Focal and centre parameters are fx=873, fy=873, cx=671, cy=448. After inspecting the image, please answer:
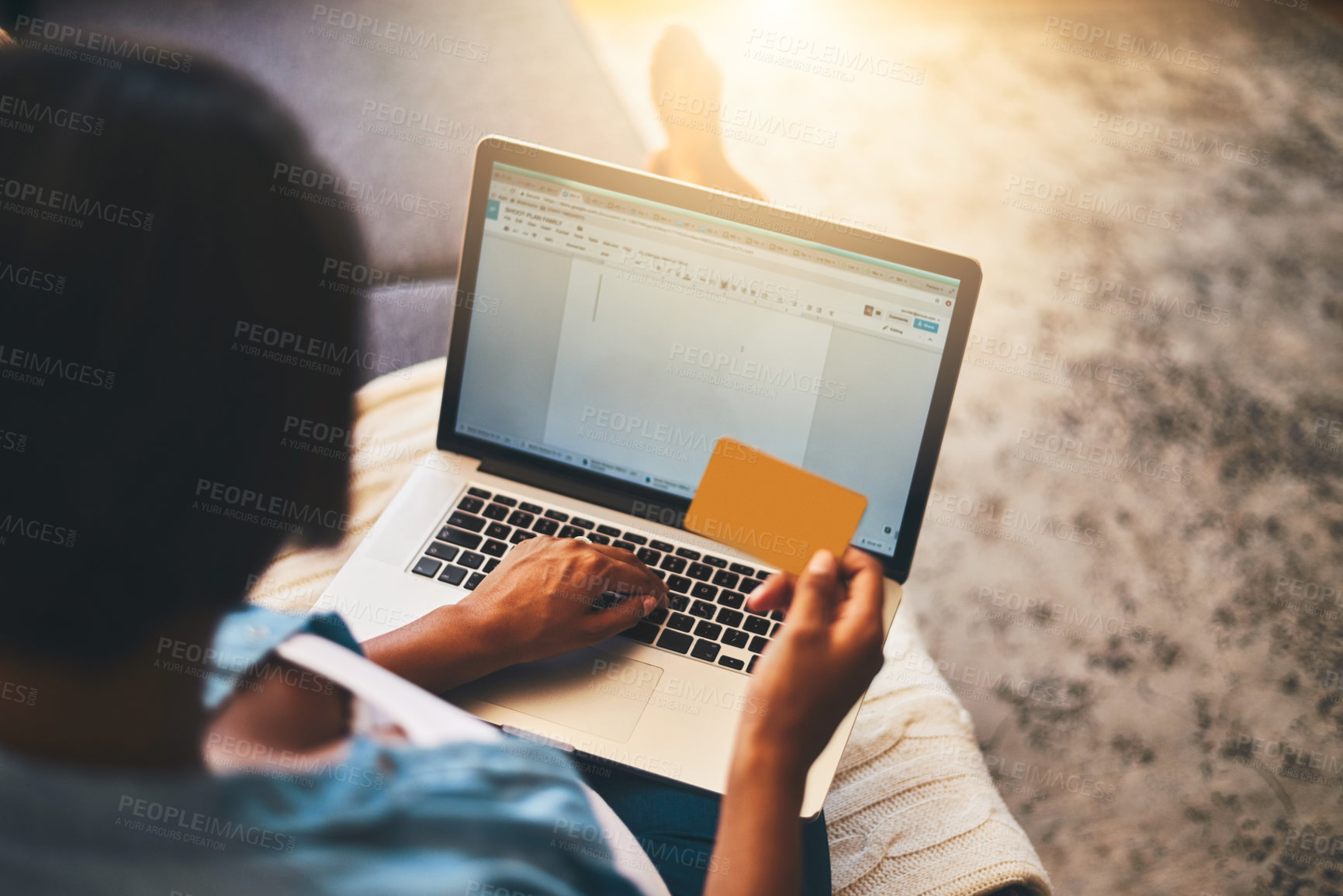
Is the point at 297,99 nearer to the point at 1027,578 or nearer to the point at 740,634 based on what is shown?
the point at 740,634

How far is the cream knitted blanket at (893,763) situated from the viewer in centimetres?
82

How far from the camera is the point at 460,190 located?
5.81 ft

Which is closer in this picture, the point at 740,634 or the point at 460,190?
the point at 740,634

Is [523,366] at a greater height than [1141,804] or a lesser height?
greater

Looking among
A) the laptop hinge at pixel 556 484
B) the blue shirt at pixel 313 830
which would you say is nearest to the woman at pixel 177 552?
the blue shirt at pixel 313 830

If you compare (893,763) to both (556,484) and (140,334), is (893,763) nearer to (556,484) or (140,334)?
(556,484)

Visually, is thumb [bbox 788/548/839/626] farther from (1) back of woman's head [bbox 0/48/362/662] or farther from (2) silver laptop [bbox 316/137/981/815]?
(1) back of woman's head [bbox 0/48/362/662]

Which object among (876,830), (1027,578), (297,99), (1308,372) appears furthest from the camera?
(297,99)

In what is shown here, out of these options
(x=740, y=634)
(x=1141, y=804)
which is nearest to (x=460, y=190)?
(x=740, y=634)

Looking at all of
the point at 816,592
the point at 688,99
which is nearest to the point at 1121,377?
the point at 688,99

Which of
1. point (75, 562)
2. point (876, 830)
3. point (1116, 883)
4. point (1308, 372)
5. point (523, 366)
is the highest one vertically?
point (1308, 372)

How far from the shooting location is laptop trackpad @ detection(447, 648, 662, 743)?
790mm

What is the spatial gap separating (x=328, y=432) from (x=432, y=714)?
206 millimetres

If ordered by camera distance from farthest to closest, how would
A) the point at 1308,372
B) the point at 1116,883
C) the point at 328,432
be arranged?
the point at 1308,372, the point at 1116,883, the point at 328,432
